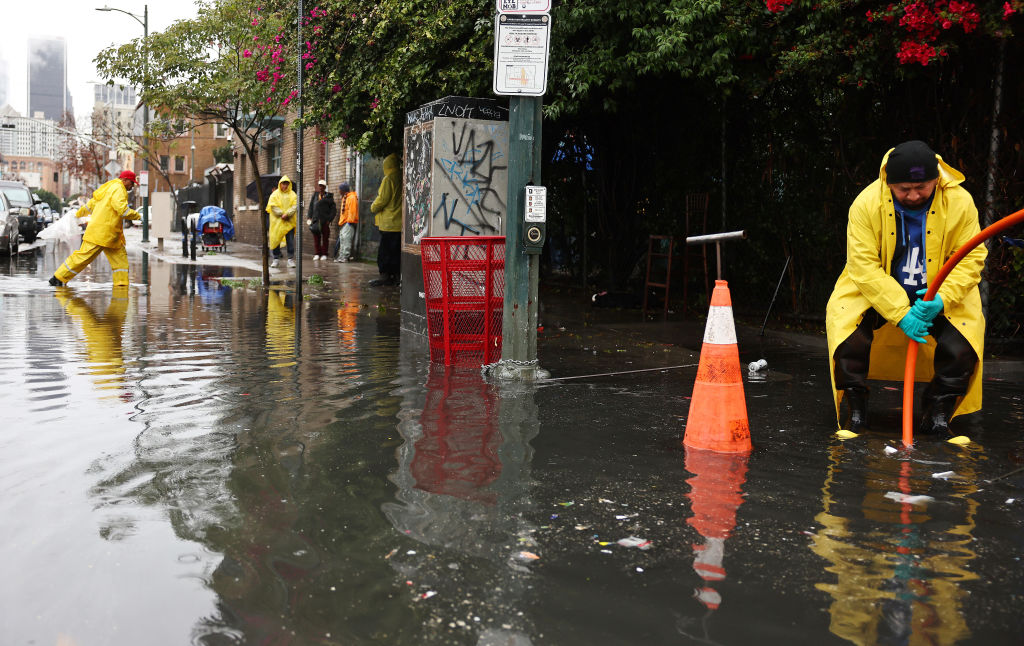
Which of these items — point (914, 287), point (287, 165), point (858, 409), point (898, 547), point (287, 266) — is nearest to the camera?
point (898, 547)

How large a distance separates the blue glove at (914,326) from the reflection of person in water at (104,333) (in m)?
4.93

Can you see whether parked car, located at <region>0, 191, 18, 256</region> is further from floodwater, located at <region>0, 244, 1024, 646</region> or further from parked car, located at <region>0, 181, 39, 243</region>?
floodwater, located at <region>0, 244, 1024, 646</region>

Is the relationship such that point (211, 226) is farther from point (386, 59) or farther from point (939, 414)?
point (939, 414)

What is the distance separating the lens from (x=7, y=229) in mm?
22703

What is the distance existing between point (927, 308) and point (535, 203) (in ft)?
9.50

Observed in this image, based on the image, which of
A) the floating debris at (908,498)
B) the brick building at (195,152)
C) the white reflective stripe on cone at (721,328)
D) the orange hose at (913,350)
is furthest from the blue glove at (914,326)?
the brick building at (195,152)

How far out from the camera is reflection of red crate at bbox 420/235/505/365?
27.2ft

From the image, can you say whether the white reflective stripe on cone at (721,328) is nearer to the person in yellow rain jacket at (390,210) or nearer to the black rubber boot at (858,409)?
the black rubber boot at (858,409)

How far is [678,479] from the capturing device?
475cm

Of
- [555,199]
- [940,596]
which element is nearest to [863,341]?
[940,596]

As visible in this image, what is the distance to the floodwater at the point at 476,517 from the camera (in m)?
3.08

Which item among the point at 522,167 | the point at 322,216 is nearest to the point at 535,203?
the point at 522,167

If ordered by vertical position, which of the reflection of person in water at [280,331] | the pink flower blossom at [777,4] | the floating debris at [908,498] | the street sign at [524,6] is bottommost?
the floating debris at [908,498]

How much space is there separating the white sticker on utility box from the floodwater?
1.20m
